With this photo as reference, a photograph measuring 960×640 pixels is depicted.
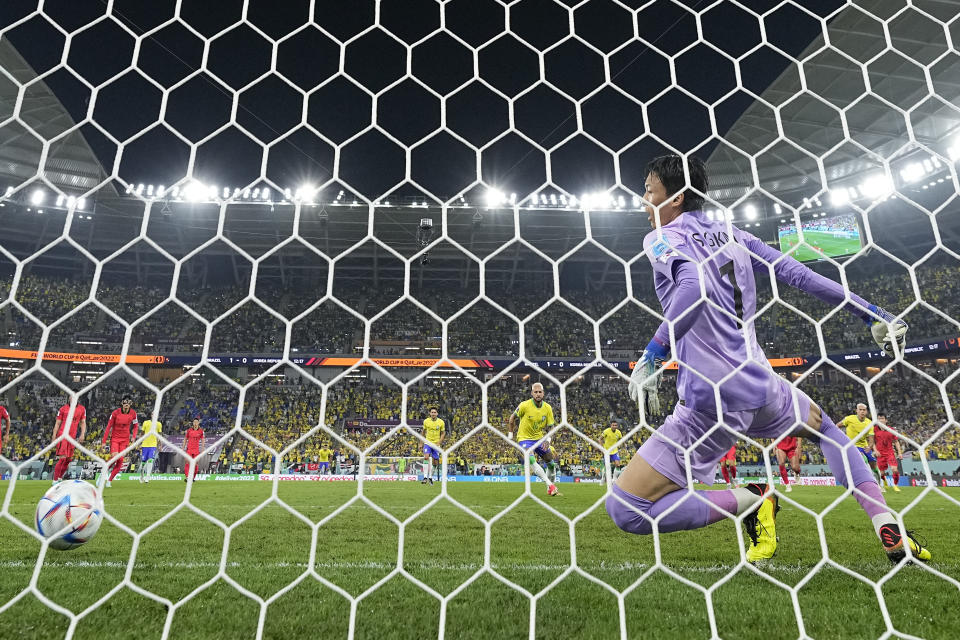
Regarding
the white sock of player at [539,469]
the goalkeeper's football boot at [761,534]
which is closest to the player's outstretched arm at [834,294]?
the goalkeeper's football boot at [761,534]

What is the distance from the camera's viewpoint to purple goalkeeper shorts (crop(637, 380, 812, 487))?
1.99m

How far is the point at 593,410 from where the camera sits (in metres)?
19.3

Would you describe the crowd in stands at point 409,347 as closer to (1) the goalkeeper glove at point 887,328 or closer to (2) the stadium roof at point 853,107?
(2) the stadium roof at point 853,107

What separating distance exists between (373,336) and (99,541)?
17278 millimetres

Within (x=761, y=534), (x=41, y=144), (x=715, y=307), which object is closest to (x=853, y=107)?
(x=761, y=534)

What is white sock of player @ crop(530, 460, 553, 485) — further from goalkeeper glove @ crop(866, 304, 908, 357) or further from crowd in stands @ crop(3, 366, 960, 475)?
crowd in stands @ crop(3, 366, 960, 475)

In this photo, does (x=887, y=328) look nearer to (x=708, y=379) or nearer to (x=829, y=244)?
(x=708, y=379)

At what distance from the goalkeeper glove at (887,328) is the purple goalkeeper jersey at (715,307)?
0.17 ft

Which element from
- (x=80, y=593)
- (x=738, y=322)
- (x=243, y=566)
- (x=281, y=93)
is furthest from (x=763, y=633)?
(x=281, y=93)

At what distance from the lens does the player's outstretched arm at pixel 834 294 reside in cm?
204

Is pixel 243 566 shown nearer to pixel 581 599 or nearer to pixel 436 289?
pixel 581 599

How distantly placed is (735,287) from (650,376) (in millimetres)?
517

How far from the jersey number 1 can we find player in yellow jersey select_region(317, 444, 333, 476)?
14243 mm

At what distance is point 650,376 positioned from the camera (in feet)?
7.15
